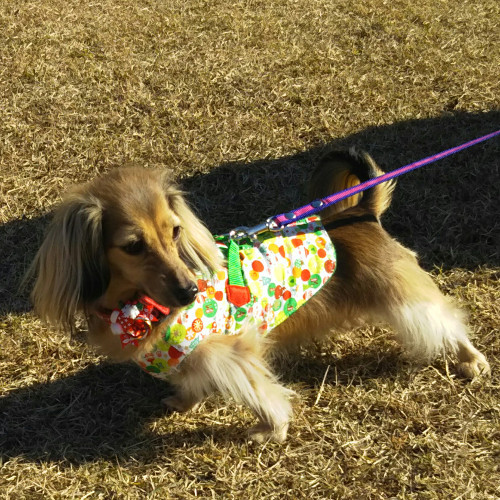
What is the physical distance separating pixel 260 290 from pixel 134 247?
649 mm

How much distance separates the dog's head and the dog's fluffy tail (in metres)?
0.98

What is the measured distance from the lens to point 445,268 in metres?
3.72

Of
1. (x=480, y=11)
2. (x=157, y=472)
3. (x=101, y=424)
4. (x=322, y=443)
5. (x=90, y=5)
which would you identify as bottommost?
(x=322, y=443)

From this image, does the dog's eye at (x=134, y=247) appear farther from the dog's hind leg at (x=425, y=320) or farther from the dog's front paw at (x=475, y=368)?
the dog's front paw at (x=475, y=368)

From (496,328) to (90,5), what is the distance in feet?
16.5

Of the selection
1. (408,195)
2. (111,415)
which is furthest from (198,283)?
(408,195)

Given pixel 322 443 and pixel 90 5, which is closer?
pixel 322 443

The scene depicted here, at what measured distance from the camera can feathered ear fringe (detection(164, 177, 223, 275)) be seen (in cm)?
248

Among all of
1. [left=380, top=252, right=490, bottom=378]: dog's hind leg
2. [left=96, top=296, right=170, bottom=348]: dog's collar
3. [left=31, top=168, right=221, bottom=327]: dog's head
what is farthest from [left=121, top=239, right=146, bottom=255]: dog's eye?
[left=380, top=252, right=490, bottom=378]: dog's hind leg

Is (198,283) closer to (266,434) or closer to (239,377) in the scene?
(239,377)

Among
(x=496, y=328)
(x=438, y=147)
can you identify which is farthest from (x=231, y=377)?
(x=438, y=147)

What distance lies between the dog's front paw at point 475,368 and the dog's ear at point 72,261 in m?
1.95

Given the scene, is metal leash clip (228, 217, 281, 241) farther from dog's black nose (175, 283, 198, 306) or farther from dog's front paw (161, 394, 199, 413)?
dog's front paw (161, 394, 199, 413)

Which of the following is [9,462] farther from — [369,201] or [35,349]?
[369,201]
